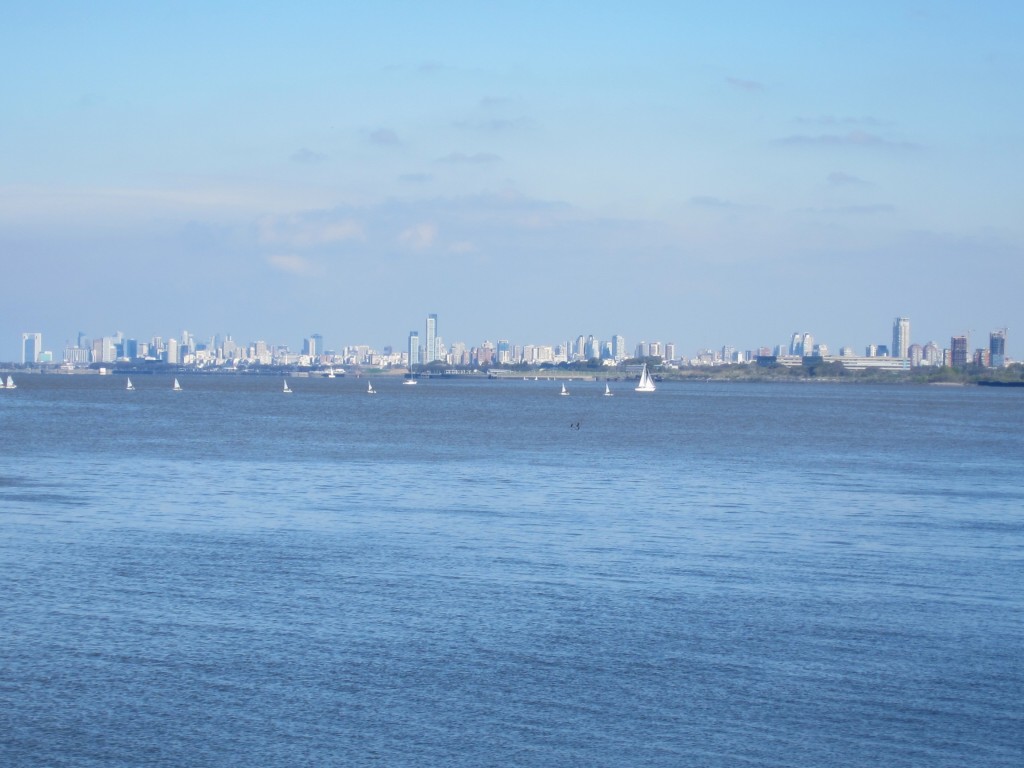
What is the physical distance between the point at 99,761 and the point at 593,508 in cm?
2226

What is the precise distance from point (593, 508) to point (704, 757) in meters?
20.8

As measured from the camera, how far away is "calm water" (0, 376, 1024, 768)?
15.2 metres

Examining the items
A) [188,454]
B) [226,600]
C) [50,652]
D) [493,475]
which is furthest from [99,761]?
[188,454]

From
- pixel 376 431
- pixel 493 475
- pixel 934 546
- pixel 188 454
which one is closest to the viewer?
pixel 934 546

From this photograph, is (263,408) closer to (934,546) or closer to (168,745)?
(934,546)

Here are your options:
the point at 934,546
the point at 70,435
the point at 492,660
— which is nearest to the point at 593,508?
the point at 934,546

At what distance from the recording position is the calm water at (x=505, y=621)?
15.2 metres

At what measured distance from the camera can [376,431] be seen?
7450cm

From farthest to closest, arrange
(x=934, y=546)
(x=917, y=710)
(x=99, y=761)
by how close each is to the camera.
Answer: (x=934, y=546), (x=917, y=710), (x=99, y=761)

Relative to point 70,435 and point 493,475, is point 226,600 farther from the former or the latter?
point 70,435

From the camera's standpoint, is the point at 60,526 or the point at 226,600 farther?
the point at 60,526

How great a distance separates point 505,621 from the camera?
20.4 metres

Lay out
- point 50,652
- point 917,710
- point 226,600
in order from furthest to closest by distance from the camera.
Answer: point 226,600
point 50,652
point 917,710

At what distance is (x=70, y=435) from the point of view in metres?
66.2
